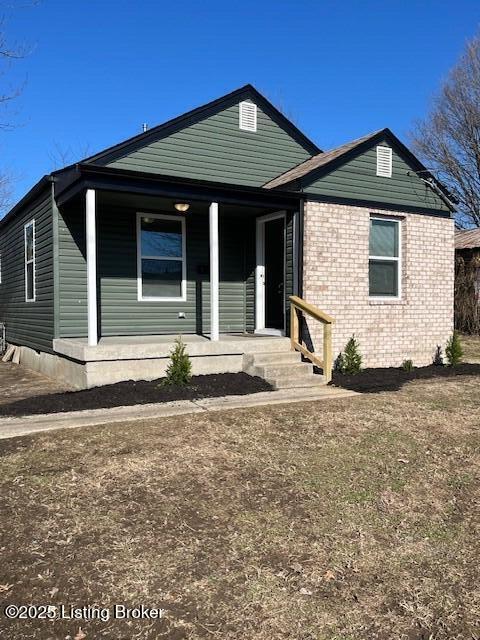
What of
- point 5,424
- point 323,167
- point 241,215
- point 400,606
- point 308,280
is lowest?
point 400,606

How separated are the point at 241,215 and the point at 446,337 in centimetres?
488

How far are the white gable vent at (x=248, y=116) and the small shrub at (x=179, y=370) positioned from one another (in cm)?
525

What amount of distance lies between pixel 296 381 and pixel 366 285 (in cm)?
281

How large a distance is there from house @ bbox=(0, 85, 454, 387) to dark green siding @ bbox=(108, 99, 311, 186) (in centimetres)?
3

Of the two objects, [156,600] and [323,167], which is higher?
[323,167]

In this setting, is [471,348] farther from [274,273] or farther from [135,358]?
[135,358]

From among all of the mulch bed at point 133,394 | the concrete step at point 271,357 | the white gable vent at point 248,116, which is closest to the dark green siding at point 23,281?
the mulch bed at point 133,394

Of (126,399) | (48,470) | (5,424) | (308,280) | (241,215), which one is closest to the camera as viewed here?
(48,470)

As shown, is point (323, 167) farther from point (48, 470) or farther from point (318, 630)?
point (318, 630)

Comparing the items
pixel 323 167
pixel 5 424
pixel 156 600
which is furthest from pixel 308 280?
pixel 156 600

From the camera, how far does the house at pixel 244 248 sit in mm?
8570

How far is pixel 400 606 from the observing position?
2.70m

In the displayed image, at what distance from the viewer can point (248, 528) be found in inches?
135

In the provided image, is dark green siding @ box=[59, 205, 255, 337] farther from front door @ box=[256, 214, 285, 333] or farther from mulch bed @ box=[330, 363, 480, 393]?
mulch bed @ box=[330, 363, 480, 393]
